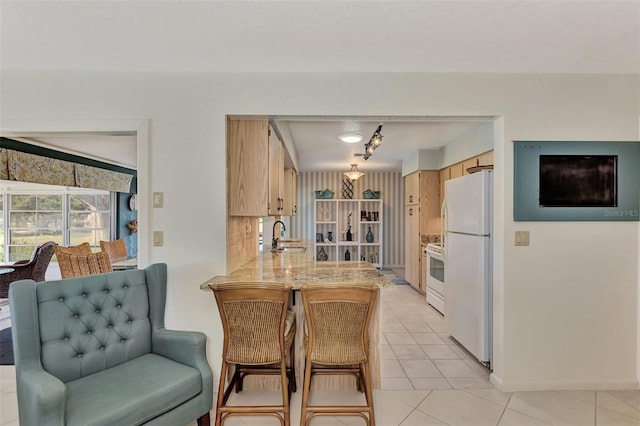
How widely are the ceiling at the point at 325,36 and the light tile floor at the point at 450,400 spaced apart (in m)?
2.08

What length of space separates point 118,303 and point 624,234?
11.9 feet

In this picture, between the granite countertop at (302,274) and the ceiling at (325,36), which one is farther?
the granite countertop at (302,274)

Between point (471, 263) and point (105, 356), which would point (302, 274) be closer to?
point (105, 356)

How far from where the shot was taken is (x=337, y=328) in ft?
6.23

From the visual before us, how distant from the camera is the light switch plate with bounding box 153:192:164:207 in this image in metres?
2.45

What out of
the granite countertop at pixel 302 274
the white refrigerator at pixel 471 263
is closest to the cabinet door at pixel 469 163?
the white refrigerator at pixel 471 263

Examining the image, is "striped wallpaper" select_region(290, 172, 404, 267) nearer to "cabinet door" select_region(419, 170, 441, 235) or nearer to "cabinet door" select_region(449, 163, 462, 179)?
"cabinet door" select_region(419, 170, 441, 235)

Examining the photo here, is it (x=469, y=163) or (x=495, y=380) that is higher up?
(x=469, y=163)

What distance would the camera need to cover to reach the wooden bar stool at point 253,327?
6.14 ft

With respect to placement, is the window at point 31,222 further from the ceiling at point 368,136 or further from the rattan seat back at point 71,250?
the ceiling at point 368,136

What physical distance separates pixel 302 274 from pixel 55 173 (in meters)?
4.61

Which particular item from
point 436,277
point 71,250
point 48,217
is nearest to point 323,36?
point 436,277

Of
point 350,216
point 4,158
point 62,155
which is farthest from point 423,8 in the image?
point 350,216

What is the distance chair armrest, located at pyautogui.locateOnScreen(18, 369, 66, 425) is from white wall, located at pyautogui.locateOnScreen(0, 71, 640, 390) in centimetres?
96
